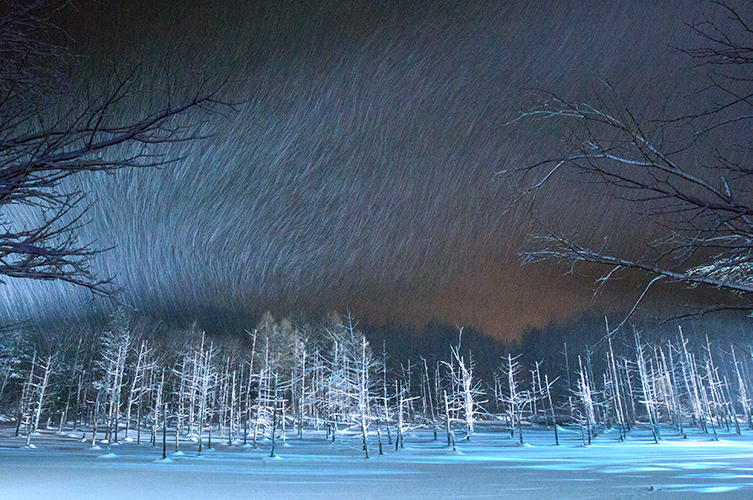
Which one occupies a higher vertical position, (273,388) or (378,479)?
(273,388)

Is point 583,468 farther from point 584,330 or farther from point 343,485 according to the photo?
point 584,330

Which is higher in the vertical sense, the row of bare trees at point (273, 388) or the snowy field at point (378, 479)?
the row of bare trees at point (273, 388)

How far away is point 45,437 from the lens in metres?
34.8

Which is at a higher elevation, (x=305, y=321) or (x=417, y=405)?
(x=305, y=321)

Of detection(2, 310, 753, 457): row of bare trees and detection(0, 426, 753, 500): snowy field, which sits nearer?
detection(0, 426, 753, 500): snowy field

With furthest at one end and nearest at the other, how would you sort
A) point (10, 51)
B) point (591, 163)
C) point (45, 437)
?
point (45, 437), point (10, 51), point (591, 163)

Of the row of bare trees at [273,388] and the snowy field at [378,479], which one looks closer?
the snowy field at [378,479]

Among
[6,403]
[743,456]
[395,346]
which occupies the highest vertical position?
[395,346]

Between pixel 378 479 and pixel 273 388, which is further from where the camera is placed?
pixel 273 388

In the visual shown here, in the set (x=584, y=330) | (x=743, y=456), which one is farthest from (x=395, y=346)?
(x=743, y=456)

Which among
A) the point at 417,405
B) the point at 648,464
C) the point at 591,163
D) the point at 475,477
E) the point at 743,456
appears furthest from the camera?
the point at 417,405

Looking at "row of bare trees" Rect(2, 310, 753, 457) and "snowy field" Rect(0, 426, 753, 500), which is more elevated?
"row of bare trees" Rect(2, 310, 753, 457)

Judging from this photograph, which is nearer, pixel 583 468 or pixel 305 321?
pixel 583 468

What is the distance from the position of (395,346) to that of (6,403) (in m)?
46.7
